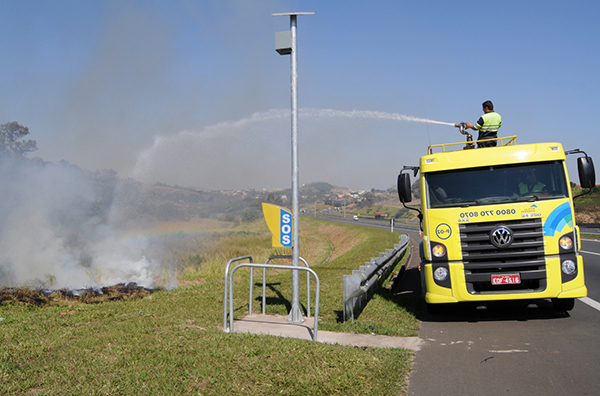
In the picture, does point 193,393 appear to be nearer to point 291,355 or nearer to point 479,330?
point 291,355

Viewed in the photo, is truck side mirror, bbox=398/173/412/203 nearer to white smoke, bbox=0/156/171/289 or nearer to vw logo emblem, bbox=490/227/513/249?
vw logo emblem, bbox=490/227/513/249

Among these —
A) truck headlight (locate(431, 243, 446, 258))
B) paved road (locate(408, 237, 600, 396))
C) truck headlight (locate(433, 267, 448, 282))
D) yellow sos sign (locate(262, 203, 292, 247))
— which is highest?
yellow sos sign (locate(262, 203, 292, 247))

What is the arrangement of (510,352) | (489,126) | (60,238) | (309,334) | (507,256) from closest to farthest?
(510,352) < (309,334) < (507,256) < (489,126) < (60,238)

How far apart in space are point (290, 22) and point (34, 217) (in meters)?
13.1

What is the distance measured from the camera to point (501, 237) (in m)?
7.18

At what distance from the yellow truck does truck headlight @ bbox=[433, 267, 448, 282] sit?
16mm

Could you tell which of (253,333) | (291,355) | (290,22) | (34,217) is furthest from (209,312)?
(34,217)

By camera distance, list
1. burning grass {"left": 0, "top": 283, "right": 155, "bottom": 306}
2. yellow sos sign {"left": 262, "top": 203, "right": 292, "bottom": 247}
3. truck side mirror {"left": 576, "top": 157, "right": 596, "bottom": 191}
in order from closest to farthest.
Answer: truck side mirror {"left": 576, "top": 157, "right": 596, "bottom": 191}, yellow sos sign {"left": 262, "top": 203, "right": 292, "bottom": 247}, burning grass {"left": 0, "top": 283, "right": 155, "bottom": 306}

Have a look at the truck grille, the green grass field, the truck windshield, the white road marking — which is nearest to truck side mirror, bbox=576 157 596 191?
the truck windshield

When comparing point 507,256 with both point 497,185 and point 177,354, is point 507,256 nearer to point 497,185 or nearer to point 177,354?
point 497,185

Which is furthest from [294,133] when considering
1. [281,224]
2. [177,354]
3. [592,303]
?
[592,303]

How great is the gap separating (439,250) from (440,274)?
38 cm

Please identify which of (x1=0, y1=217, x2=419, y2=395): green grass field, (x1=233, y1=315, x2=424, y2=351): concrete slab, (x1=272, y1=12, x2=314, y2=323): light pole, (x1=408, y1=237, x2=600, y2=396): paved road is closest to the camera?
(x1=0, y1=217, x2=419, y2=395): green grass field

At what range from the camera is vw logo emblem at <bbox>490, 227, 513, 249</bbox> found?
23.5 ft
